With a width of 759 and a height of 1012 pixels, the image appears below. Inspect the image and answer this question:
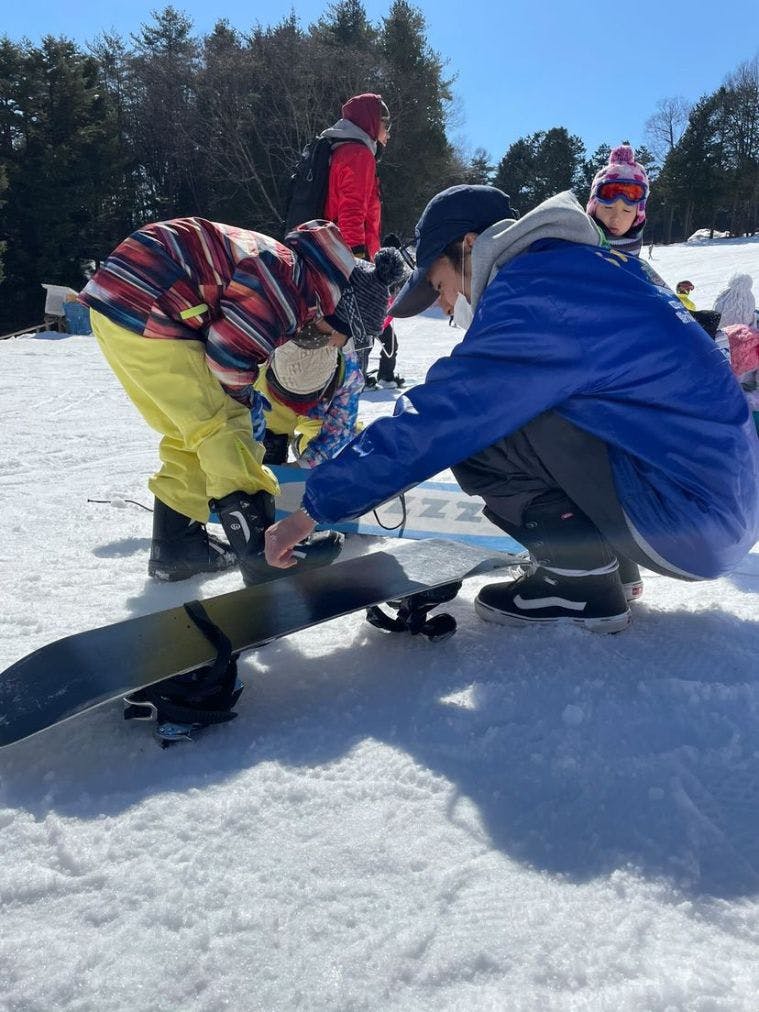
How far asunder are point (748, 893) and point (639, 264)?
1.26 metres

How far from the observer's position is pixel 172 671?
1363 millimetres

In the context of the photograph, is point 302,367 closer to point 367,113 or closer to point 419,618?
point 419,618

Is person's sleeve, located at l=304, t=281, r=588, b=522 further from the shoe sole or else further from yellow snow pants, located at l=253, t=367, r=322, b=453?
yellow snow pants, located at l=253, t=367, r=322, b=453

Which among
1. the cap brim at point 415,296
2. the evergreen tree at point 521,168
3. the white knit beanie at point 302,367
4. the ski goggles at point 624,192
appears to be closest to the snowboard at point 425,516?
the white knit beanie at point 302,367

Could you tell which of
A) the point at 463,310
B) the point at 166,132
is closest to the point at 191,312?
the point at 463,310

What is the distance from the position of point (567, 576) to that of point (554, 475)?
0.78 feet

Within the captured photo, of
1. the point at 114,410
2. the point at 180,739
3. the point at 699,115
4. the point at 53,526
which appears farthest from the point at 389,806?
the point at 699,115

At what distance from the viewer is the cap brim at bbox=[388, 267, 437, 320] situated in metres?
1.88

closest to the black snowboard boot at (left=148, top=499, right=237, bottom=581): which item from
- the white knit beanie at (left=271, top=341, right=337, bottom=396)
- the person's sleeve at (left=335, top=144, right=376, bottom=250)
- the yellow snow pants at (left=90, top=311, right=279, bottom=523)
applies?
the yellow snow pants at (left=90, top=311, right=279, bottom=523)

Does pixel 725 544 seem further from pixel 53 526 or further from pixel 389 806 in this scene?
pixel 53 526

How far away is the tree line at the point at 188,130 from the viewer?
1856 cm

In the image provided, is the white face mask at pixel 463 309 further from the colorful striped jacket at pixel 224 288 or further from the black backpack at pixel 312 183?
the black backpack at pixel 312 183

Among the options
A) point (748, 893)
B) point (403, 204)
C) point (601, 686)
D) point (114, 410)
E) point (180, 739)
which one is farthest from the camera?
point (403, 204)

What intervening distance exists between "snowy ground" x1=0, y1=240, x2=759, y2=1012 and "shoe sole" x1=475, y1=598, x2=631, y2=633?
0.03 m
